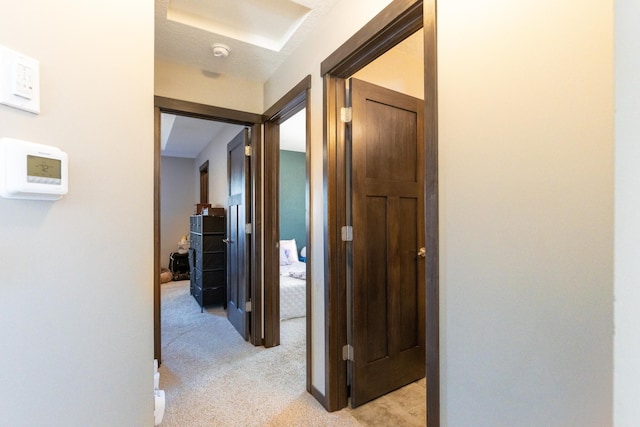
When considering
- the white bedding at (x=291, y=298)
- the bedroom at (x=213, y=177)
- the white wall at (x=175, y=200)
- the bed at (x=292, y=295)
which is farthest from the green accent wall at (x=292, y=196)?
the white wall at (x=175, y=200)

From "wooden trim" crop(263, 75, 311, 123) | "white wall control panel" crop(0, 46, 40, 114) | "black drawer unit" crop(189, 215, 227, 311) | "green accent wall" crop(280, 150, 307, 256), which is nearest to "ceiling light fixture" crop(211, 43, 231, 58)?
"wooden trim" crop(263, 75, 311, 123)

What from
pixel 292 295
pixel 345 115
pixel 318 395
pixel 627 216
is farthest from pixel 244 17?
pixel 292 295

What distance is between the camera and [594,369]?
0.79 meters

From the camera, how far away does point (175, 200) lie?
21.2 ft

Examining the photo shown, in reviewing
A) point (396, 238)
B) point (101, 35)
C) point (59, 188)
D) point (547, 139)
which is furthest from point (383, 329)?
point (101, 35)

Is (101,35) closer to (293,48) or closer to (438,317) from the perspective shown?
(438,317)

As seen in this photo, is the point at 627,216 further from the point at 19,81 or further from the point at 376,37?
the point at 376,37

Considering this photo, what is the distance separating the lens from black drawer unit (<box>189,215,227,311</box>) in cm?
403

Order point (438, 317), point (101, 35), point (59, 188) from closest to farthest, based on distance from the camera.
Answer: point (59, 188), point (101, 35), point (438, 317)

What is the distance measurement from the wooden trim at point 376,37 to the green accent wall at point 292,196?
3.67 metres

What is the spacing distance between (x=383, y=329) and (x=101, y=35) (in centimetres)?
202

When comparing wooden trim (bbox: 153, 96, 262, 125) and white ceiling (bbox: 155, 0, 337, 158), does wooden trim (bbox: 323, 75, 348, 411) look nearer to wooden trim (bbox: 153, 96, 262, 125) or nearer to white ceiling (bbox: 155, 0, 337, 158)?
white ceiling (bbox: 155, 0, 337, 158)

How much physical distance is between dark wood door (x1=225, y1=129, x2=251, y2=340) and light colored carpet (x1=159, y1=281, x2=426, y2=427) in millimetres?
264

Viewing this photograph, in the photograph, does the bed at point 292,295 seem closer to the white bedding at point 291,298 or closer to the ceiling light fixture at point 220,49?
the white bedding at point 291,298
